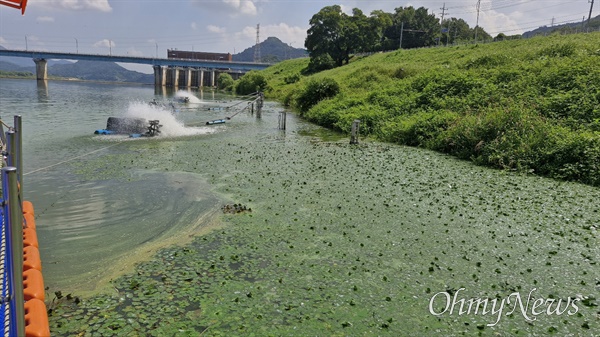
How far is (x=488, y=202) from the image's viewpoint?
11.3m

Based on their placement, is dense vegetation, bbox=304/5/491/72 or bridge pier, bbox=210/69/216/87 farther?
bridge pier, bbox=210/69/216/87

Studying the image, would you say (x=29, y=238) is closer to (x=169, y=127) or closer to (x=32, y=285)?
(x=32, y=285)

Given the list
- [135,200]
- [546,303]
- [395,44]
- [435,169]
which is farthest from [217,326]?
[395,44]

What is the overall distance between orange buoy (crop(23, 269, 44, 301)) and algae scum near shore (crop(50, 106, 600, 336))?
0.49m

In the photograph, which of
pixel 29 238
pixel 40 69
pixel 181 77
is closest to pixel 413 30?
pixel 181 77

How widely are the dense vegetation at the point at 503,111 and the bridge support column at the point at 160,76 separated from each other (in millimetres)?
112305

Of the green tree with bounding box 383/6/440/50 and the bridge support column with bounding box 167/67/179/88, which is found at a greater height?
the green tree with bounding box 383/6/440/50

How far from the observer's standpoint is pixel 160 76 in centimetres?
13412

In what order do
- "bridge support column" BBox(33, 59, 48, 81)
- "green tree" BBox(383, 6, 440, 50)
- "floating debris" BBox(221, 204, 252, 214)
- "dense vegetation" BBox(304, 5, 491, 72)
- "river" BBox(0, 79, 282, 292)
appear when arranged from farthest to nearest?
"bridge support column" BBox(33, 59, 48, 81), "green tree" BBox(383, 6, 440, 50), "dense vegetation" BBox(304, 5, 491, 72), "floating debris" BBox(221, 204, 252, 214), "river" BBox(0, 79, 282, 292)

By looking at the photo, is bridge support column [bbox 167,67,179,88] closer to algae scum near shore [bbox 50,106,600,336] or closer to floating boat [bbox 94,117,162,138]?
floating boat [bbox 94,117,162,138]

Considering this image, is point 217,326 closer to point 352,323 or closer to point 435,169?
point 352,323

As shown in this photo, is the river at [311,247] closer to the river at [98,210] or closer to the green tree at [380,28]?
the river at [98,210]

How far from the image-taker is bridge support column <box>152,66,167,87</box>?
437ft

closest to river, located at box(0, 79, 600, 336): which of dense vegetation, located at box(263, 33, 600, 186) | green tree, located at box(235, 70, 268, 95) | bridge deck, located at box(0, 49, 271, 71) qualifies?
dense vegetation, located at box(263, 33, 600, 186)
